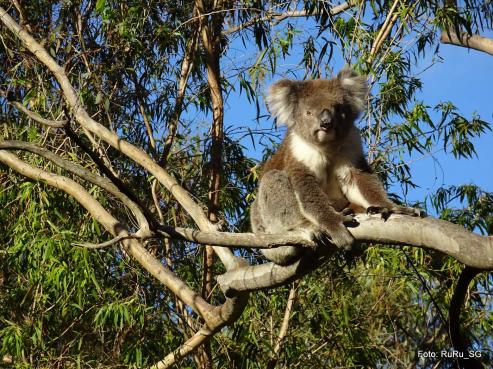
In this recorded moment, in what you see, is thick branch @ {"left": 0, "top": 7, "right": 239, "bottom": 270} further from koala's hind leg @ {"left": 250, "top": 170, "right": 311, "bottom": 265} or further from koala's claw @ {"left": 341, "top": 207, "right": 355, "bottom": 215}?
koala's claw @ {"left": 341, "top": 207, "right": 355, "bottom": 215}

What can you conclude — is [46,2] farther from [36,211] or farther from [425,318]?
[425,318]

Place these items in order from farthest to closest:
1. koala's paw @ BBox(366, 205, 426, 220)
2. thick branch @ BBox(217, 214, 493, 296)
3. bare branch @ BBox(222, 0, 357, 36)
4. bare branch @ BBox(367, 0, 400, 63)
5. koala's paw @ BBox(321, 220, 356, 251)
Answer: bare branch @ BBox(222, 0, 357, 36), bare branch @ BBox(367, 0, 400, 63), koala's paw @ BBox(321, 220, 356, 251), koala's paw @ BBox(366, 205, 426, 220), thick branch @ BBox(217, 214, 493, 296)

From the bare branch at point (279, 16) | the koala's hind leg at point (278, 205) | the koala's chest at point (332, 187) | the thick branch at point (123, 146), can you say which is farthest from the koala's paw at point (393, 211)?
the bare branch at point (279, 16)

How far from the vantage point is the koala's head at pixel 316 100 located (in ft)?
16.5

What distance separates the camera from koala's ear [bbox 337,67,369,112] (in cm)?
520

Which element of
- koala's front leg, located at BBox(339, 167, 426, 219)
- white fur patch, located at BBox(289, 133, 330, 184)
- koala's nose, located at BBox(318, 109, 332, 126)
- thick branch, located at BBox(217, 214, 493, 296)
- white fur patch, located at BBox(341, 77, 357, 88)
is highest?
white fur patch, located at BBox(341, 77, 357, 88)

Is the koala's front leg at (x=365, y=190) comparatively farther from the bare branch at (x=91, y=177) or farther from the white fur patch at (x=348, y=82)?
the bare branch at (x=91, y=177)

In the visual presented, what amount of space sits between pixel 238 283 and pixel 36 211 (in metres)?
2.82

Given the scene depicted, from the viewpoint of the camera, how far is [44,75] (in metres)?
7.68

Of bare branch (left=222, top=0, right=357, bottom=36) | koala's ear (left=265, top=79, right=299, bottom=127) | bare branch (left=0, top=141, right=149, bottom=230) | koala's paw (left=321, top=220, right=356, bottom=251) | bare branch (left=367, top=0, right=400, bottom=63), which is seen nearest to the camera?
koala's paw (left=321, top=220, right=356, bottom=251)

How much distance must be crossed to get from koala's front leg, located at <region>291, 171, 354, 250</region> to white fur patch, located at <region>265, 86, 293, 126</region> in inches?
25.1

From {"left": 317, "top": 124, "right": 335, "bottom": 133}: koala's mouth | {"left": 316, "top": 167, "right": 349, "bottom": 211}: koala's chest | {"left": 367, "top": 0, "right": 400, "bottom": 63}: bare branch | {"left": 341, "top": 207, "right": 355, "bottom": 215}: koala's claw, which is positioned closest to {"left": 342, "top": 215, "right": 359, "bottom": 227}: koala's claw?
{"left": 341, "top": 207, "right": 355, "bottom": 215}: koala's claw

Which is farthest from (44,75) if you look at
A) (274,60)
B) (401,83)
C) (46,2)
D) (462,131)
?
(462,131)

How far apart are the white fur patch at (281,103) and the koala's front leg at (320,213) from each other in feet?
2.09
